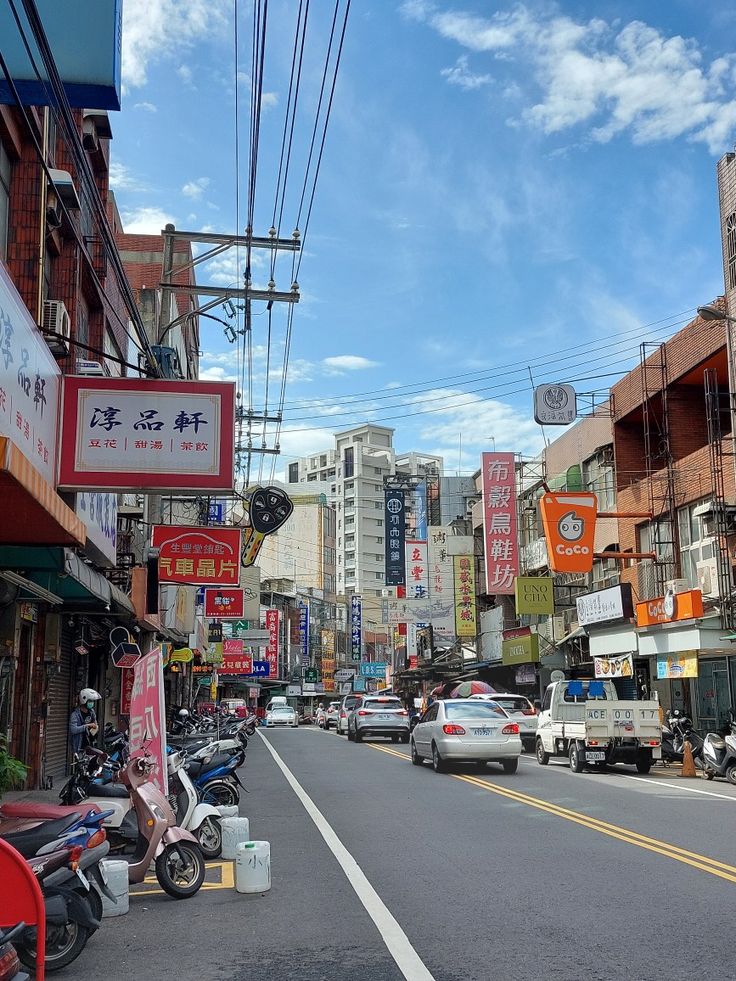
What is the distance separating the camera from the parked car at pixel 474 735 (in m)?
20.8

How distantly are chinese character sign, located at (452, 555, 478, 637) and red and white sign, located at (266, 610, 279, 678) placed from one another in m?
30.8

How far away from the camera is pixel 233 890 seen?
9070 mm

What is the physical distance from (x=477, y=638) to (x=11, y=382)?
149 ft

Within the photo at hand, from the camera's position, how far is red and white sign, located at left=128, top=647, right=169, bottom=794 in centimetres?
973

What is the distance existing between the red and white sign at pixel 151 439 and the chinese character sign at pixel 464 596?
40085mm

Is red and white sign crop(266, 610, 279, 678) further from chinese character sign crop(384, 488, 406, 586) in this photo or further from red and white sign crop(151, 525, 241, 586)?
red and white sign crop(151, 525, 241, 586)

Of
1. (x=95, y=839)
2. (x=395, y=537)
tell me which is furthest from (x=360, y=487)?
(x=95, y=839)

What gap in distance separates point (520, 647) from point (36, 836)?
3686 cm

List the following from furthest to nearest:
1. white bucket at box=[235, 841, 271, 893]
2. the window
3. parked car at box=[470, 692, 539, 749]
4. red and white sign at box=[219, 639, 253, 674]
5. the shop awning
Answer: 1. red and white sign at box=[219, 639, 253, 674]
2. parked car at box=[470, 692, 539, 749]
3. the window
4. white bucket at box=[235, 841, 271, 893]
5. the shop awning

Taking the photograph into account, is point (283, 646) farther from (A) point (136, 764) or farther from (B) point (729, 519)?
(A) point (136, 764)

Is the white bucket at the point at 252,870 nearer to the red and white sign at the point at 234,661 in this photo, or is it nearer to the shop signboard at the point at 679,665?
the shop signboard at the point at 679,665

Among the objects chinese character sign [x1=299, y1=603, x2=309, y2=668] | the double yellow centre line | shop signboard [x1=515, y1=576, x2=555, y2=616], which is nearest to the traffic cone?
the double yellow centre line

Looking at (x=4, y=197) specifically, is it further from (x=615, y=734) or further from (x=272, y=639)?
(x=272, y=639)

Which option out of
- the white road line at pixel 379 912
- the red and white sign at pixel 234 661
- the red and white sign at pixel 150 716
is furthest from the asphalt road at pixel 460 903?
the red and white sign at pixel 234 661
